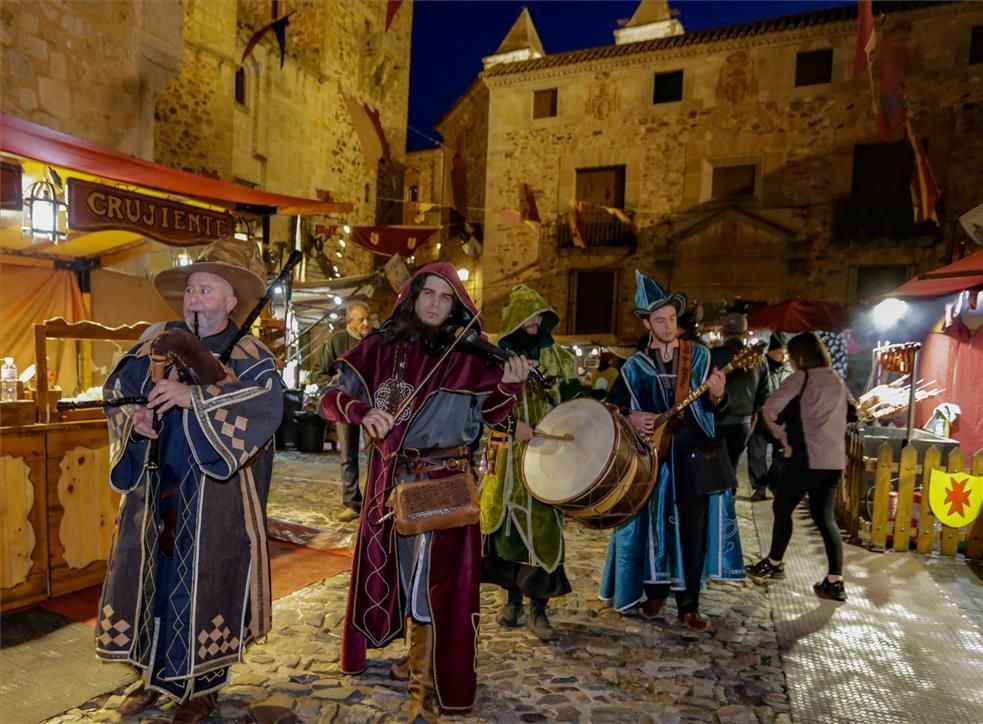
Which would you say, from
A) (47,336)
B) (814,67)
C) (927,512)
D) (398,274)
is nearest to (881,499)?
(927,512)

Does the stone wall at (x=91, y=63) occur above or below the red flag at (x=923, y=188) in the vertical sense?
below

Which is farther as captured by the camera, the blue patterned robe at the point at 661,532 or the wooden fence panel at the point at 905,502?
the wooden fence panel at the point at 905,502

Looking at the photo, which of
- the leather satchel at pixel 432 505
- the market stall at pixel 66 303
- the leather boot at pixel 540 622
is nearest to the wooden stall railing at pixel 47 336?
the market stall at pixel 66 303

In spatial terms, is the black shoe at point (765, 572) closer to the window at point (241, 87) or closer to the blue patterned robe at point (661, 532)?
the blue patterned robe at point (661, 532)

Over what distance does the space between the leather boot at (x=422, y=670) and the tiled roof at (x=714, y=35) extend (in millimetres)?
19677

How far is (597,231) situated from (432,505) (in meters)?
18.3

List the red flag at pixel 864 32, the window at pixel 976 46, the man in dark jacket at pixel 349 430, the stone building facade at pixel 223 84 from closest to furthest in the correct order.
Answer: the man in dark jacket at pixel 349 430 → the stone building facade at pixel 223 84 → the red flag at pixel 864 32 → the window at pixel 976 46

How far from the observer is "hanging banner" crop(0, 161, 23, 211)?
4.26 metres

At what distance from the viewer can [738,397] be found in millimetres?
6785

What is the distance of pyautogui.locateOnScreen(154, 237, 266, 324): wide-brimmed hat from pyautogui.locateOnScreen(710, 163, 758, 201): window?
18.0m

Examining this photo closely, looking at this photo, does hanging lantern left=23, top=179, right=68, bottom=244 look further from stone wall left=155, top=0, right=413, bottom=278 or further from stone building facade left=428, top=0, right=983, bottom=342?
stone building facade left=428, top=0, right=983, bottom=342

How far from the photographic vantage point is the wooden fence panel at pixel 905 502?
18.7ft

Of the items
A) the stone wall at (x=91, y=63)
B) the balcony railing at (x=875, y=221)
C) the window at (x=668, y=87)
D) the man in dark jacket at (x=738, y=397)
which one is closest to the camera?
the man in dark jacket at (x=738, y=397)

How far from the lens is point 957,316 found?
7633 mm
